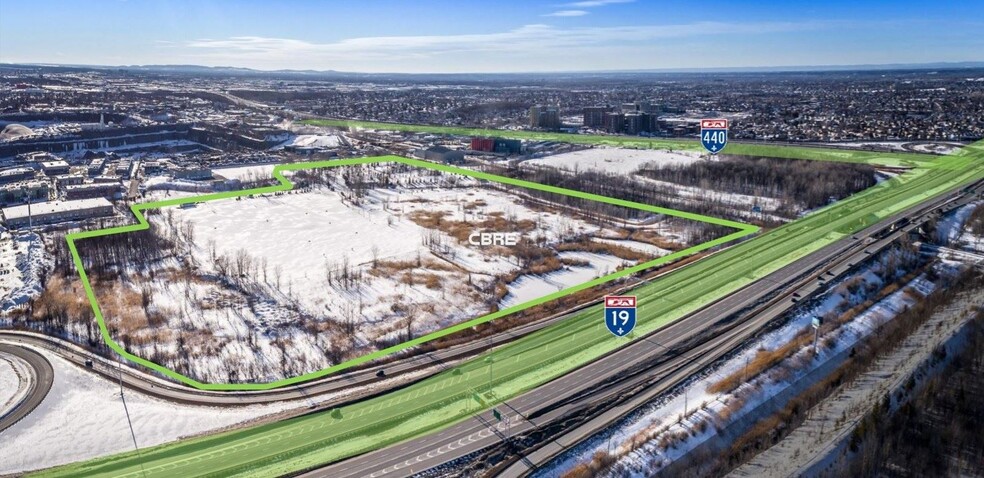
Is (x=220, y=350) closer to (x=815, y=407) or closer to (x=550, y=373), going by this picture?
(x=550, y=373)

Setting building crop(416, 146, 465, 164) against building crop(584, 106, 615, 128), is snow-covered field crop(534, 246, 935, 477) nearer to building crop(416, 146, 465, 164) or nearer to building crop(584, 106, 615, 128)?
building crop(416, 146, 465, 164)

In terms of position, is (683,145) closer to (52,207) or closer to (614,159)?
(614,159)

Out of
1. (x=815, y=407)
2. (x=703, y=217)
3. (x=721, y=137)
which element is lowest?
(x=815, y=407)

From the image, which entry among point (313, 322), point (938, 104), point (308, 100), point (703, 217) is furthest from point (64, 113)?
point (938, 104)

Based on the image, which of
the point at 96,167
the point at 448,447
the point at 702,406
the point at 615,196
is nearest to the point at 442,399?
the point at 448,447

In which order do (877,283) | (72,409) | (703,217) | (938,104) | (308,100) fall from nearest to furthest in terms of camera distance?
1. (72,409)
2. (877,283)
3. (703,217)
4. (938,104)
5. (308,100)

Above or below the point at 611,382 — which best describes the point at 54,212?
above

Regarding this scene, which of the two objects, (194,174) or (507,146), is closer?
(194,174)
